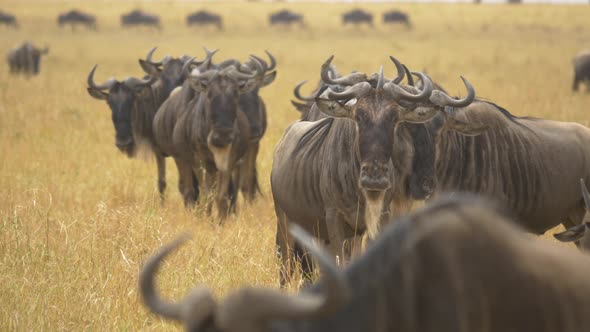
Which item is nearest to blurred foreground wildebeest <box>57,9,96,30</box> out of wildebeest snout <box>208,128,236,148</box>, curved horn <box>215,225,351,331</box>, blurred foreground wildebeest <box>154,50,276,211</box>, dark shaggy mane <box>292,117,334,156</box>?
blurred foreground wildebeest <box>154,50,276,211</box>

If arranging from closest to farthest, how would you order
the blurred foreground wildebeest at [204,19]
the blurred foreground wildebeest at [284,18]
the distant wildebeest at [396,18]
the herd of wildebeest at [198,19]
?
the herd of wildebeest at [198,19] → the blurred foreground wildebeest at [204,19] → the blurred foreground wildebeest at [284,18] → the distant wildebeest at [396,18]

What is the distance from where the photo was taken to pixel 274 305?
1.87m

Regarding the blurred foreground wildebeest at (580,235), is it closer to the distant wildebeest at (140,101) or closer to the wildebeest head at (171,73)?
the distant wildebeest at (140,101)

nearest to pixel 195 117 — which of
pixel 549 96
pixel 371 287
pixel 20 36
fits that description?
pixel 371 287

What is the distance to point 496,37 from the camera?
3903cm

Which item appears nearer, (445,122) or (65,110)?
(445,122)

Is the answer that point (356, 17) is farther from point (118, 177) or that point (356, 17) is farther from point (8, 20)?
point (118, 177)

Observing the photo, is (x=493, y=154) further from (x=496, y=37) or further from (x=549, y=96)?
(x=496, y=37)

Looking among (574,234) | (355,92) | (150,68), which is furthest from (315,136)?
(150,68)

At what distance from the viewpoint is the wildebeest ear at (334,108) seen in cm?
482

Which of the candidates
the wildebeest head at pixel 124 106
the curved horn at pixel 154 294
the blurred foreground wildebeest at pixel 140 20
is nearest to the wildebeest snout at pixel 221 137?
the wildebeest head at pixel 124 106

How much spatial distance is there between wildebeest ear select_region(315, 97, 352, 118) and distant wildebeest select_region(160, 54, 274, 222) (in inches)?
115

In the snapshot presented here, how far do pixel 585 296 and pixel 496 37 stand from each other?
126 feet

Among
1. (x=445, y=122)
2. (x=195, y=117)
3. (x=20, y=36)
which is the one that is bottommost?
(x=20, y=36)
